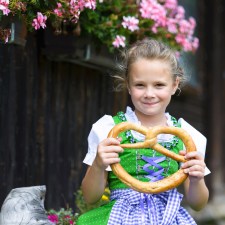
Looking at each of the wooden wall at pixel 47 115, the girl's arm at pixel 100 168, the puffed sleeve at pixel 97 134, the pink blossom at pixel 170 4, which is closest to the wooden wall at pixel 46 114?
the wooden wall at pixel 47 115

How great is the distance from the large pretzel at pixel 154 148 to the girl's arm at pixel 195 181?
0.10 feet

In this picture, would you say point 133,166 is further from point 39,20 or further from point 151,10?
point 151,10

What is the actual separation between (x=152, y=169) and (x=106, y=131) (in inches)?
11.6

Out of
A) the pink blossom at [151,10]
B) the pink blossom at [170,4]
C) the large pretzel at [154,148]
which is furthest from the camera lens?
the pink blossom at [170,4]

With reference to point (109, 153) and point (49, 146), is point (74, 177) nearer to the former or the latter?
point (49, 146)

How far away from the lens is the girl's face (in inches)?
137

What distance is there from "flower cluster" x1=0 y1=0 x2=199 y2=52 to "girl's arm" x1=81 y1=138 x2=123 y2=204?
89cm

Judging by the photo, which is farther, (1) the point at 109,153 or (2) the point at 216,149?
(2) the point at 216,149

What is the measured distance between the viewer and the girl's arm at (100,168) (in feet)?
10.7

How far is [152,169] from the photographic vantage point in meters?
3.53

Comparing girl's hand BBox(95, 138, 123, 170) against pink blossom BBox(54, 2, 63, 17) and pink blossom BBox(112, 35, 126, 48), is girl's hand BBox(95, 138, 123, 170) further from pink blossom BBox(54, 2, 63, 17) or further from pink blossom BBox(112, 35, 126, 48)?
pink blossom BBox(112, 35, 126, 48)

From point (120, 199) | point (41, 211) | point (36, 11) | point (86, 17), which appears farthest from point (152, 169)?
point (86, 17)

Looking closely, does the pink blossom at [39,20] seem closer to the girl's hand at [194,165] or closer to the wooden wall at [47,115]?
the wooden wall at [47,115]

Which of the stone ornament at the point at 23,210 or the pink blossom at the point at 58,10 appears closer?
the stone ornament at the point at 23,210
